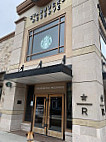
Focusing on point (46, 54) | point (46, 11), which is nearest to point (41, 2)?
point (46, 11)

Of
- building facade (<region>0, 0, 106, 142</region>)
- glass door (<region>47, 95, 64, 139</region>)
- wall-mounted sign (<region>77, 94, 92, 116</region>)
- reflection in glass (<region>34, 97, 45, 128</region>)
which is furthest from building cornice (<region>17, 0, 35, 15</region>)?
wall-mounted sign (<region>77, 94, 92, 116</region>)

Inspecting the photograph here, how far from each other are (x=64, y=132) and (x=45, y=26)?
20.9 feet

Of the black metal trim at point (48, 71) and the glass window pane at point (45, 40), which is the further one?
the glass window pane at point (45, 40)

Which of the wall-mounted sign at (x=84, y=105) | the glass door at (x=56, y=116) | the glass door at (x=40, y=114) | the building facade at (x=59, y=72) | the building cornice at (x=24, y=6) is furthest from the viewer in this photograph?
the building cornice at (x=24, y=6)

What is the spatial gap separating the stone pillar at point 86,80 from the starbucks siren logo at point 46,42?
180 cm

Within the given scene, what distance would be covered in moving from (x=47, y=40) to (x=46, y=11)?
2.14m

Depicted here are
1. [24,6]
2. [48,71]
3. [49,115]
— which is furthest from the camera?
[24,6]

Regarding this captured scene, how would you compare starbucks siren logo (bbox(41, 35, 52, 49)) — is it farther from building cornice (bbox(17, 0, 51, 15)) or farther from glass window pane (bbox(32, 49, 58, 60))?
building cornice (bbox(17, 0, 51, 15))

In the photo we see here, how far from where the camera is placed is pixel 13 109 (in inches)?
289

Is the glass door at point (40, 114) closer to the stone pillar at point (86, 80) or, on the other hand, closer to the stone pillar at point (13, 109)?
the stone pillar at point (13, 109)

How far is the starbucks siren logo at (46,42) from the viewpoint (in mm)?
7270

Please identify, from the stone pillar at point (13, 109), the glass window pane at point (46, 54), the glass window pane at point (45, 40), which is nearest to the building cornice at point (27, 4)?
the glass window pane at point (45, 40)

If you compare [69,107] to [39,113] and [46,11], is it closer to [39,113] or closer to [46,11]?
[39,113]

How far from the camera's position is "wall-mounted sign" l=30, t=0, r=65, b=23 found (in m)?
7.39
